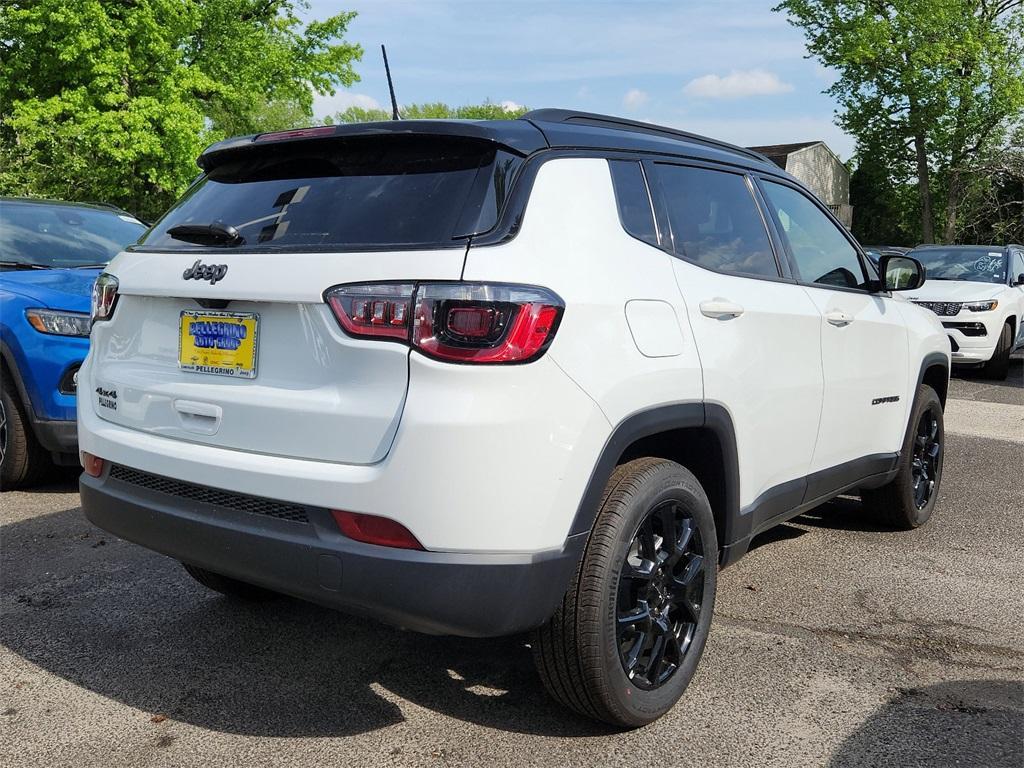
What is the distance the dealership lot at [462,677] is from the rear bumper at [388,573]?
84mm

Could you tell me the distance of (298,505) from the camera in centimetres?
244

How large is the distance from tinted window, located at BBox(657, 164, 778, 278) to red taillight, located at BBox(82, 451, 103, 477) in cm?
194

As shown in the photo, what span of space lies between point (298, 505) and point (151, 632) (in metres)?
1.45

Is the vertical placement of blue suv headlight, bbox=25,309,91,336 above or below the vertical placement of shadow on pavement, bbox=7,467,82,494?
above

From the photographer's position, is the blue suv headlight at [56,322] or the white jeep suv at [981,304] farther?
the white jeep suv at [981,304]

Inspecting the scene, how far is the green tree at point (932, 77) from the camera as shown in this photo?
35438 mm

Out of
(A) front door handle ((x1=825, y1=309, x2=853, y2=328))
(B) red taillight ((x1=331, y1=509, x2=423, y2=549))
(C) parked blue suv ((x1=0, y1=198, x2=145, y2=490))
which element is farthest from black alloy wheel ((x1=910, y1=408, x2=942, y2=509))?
(C) parked blue suv ((x1=0, y1=198, x2=145, y2=490))

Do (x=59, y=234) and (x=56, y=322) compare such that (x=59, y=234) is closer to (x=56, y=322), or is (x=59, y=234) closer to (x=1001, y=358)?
(x=56, y=322)

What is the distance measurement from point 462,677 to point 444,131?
1.77m

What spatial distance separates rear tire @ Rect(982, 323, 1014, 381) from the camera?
1116 centimetres

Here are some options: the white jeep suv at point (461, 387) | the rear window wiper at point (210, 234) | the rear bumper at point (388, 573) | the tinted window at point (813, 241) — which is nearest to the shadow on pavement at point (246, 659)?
the white jeep suv at point (461, 387)

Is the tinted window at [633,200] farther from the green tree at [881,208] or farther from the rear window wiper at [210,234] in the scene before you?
the green tree at [881,208]

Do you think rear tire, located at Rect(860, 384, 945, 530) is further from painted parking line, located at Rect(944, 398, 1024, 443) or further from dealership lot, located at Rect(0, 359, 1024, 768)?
painted parking line, located at Rect(944, 398, 1024, 443)

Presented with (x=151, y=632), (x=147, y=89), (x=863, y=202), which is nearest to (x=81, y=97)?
(x=147, y=89)
